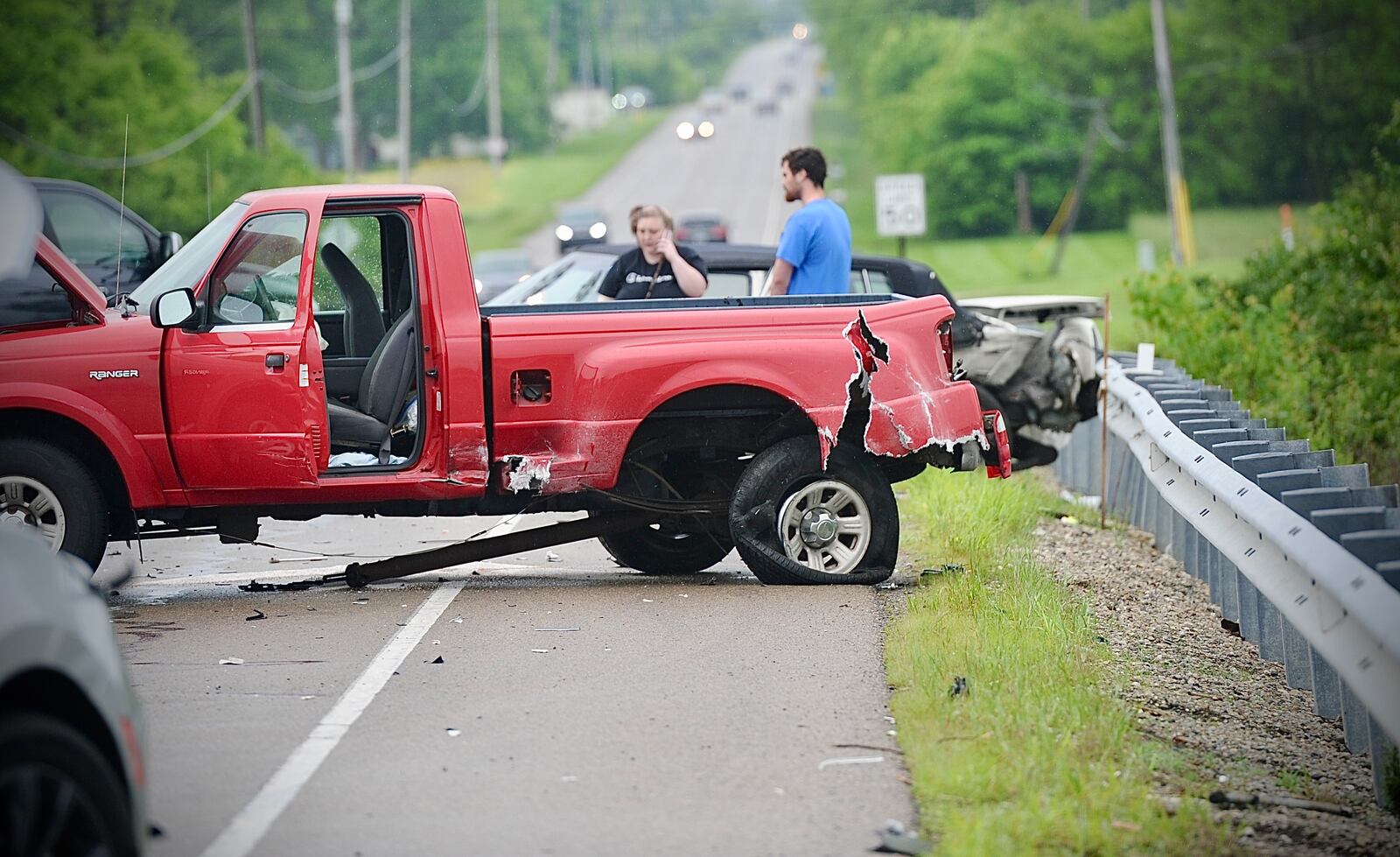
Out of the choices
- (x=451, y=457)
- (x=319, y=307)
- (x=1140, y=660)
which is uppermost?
(x=319, y=307)

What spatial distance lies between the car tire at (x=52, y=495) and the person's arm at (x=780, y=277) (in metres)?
4.41

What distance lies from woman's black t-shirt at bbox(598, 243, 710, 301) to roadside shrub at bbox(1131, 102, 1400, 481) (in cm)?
706

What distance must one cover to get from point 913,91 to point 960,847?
82.1 metres

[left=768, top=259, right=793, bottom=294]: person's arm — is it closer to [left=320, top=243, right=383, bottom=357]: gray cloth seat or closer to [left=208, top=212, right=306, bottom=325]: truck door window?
[left=320, top=243, right=383, bottom=357]: gray cloth seat

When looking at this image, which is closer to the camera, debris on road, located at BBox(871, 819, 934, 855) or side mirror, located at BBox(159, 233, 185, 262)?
debris on road, located at BBox(871, 819, 934, 855)

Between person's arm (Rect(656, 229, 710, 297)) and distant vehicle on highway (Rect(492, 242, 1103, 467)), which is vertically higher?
person's arm (Rect(656, 229, 710, 297))

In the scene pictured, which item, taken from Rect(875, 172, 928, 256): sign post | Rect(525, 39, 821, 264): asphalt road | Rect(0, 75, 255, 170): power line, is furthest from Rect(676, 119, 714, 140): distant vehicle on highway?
Rect(0, 75, 255, 170): power line

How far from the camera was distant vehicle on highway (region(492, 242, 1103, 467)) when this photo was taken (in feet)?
47.7

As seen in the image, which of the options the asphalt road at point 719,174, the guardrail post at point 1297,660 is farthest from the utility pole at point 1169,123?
the guardrail post at point 1297,660

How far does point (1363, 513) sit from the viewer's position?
271 inches

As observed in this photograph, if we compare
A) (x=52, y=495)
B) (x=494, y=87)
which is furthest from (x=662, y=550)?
(x=494, y=87)

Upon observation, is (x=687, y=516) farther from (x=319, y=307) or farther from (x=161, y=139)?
(x=161, y=139)

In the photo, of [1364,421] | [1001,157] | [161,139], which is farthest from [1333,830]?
[1001,157]

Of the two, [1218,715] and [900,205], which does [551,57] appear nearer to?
[900,205]
